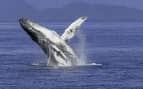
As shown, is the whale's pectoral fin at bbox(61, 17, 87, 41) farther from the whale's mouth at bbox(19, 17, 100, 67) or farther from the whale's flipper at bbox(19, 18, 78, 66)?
the whale's flipper at bbox(19, 18, 78, 66)

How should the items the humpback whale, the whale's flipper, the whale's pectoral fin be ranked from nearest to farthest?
1. the humpback whale
2. the whale's flipper
3. the whale's pectoral fin

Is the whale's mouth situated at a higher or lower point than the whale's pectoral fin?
lower

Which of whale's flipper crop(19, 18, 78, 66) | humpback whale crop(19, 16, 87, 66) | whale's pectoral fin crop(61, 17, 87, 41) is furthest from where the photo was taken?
whale's pectoral fin crop(61, 17, 87, 41)

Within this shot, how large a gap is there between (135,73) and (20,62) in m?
11.8

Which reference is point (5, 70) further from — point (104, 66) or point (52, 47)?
point (104, 66)

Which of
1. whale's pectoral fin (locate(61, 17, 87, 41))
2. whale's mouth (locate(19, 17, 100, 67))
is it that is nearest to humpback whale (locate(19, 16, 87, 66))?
whale's mouth (locate(19, 17, 100, 67))

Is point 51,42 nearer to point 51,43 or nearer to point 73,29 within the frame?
point 51,43

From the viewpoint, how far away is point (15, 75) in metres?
43.5

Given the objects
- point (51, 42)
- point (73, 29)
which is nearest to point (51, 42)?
point (51, 42)

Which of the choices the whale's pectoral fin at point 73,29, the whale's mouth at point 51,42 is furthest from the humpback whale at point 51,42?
the whale's pectoral fin at point 73,29

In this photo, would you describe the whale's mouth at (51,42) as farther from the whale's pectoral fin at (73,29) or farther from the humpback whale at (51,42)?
the whale's pectoral fin at (73,29)

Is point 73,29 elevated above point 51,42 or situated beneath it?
elevated above

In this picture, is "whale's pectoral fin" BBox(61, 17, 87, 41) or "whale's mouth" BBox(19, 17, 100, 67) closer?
"whale's mouth" BBox(19, 17, 100, 67)

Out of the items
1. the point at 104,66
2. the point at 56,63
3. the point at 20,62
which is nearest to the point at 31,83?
the point at 56,63
